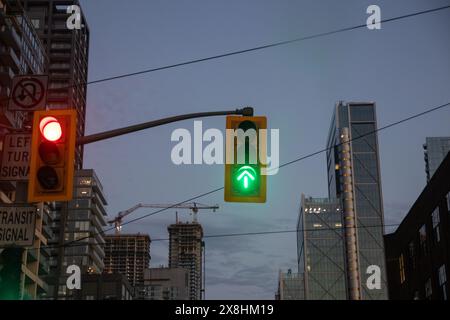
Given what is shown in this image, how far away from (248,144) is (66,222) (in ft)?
579

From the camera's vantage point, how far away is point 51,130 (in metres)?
11.4

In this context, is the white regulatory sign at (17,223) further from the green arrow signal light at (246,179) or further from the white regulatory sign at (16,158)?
the green arrow signal light at (246,179)

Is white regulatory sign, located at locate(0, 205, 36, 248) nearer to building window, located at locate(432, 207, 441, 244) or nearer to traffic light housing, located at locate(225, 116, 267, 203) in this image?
traffic light housing, located at locate(225, 116, 267, 203)

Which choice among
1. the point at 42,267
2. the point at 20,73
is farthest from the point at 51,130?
the point at 42,267

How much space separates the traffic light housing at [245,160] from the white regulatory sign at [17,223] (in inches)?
144

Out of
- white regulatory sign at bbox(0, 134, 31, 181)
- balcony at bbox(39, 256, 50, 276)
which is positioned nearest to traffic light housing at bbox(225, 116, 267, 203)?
white regulatory sign at bbox(0, 134, 31, 181)

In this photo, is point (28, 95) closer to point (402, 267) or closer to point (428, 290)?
point (428, 290)

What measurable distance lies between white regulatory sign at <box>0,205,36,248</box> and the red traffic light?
183 cm

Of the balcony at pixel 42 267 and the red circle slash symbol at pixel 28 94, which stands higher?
the balcony at pixel 42 267

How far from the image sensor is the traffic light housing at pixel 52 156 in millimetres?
11203

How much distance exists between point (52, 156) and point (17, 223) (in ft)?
6.61

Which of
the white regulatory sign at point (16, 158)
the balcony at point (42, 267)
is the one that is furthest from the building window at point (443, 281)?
the balcony at point (42, 267)
